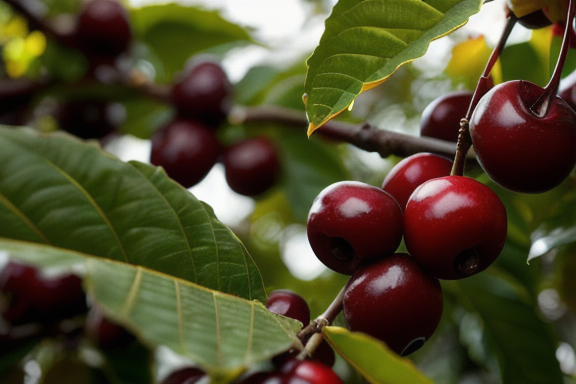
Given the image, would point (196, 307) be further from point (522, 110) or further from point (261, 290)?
point (522, 110)

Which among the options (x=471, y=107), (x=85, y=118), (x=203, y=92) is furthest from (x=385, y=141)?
(x=85, y=118)

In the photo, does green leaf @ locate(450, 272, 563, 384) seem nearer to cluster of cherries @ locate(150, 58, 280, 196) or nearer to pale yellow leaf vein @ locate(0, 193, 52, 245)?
cluster of cherries @ locate(150, 58, 280, 196)

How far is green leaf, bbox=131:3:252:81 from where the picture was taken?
1964 mm

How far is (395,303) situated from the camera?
692 millimetres

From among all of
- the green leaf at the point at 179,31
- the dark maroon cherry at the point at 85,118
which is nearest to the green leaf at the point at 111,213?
the dark maroon cherry at the point at 85,118

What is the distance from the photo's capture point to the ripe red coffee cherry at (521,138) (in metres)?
0.72

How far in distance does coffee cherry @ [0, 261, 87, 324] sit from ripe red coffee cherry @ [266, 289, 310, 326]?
0.68 meters

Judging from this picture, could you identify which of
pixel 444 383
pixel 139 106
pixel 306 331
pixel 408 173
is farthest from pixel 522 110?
pixel 139 106

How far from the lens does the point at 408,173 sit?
0.82 m

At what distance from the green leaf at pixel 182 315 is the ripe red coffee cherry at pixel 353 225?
12 cm

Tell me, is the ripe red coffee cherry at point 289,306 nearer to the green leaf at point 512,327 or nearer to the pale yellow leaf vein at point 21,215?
the pale yellow leaf vein at point 21,215

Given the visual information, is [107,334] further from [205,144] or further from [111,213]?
[111,213]

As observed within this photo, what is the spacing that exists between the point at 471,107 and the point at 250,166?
0.87 metres

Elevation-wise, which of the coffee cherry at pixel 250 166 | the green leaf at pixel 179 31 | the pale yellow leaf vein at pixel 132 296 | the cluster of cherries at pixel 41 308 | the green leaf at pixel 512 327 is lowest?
the cluster of cherries at pixel 41 308
